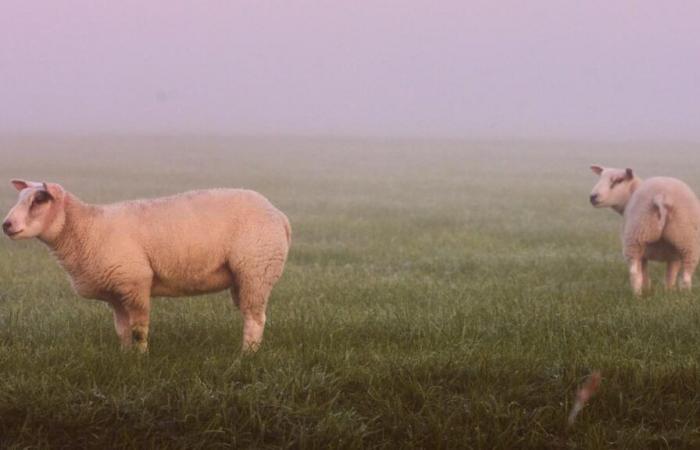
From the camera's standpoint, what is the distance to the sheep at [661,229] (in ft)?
30.9

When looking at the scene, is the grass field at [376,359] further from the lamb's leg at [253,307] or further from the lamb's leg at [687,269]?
the lamb's leg at [687,269]

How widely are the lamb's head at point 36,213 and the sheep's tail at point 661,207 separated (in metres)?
6.42

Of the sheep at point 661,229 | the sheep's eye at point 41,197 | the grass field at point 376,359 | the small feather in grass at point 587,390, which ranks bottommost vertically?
the grass field at point 376,359

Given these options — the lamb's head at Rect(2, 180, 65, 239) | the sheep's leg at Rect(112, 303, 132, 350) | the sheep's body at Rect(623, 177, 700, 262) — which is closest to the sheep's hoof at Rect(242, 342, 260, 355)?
the sheep's leg at Rect(112, 303, 132, 350)

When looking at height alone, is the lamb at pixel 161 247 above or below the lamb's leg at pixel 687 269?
above

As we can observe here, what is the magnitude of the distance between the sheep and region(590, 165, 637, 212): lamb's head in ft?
1.52

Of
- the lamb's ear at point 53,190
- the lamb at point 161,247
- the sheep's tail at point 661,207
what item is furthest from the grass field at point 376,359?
the lamb's ear at point 53,190

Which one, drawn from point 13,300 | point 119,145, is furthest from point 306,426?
point 119,145

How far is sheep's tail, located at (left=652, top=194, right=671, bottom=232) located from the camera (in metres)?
9.29

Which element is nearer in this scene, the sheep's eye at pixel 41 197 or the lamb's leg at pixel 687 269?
the sheep's eye at pixel 41 197

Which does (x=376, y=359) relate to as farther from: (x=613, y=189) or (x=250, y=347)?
(x=613, y=189)

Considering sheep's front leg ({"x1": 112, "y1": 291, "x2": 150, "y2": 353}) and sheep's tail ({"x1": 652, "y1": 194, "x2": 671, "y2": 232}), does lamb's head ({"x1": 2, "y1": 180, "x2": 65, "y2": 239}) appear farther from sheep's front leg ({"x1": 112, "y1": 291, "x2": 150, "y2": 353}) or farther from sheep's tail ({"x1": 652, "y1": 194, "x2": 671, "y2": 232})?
sheep's tail ({"x1": 652, "y1": 194, "x2": 671, "y2": 232})

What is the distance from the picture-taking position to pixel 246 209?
6703 mm

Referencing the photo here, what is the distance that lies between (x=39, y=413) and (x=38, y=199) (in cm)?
178
